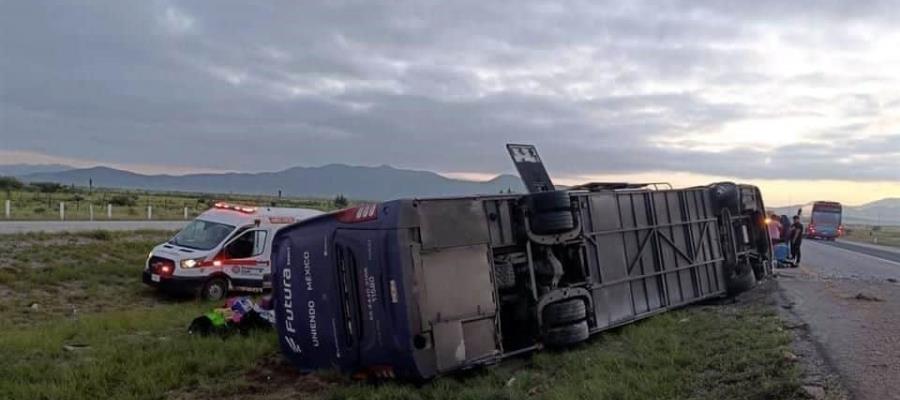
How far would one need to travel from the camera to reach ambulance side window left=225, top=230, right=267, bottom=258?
49.2 feet

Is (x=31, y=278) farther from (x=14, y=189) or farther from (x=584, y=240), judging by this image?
(x=14, y=189)

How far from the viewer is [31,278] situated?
586 inches

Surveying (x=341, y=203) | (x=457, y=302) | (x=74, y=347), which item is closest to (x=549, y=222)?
(x=457, y=302)

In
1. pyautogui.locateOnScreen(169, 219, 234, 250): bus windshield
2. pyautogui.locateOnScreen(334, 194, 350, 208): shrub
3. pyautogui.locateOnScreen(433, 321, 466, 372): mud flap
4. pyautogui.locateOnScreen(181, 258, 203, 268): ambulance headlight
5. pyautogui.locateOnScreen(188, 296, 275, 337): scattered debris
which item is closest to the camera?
pyautogui.locateOnScreen(433, 321, 466, 372): mud flap

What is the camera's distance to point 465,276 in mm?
6816

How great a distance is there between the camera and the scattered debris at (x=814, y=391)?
205 inches

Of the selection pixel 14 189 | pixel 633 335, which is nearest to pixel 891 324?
pixel 633 335

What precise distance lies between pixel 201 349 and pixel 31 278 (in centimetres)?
877

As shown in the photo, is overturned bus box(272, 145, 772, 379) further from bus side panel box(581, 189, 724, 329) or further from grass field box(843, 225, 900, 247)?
grass field box(843, 225, 900, 247)

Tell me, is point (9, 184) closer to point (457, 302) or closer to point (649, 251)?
point (649, 251)

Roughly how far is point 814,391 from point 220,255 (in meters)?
12.1

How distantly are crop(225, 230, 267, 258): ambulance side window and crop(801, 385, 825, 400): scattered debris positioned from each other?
473 inches

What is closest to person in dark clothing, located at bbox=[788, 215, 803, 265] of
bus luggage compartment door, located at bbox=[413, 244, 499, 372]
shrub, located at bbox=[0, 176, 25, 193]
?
bus luggage compartment door, located at bbox=[413, 244, 499, 372]

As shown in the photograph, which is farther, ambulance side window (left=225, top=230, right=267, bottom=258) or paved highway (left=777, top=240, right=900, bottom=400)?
ambulance side window (left=225, top=230, right=267, bottom=258)
